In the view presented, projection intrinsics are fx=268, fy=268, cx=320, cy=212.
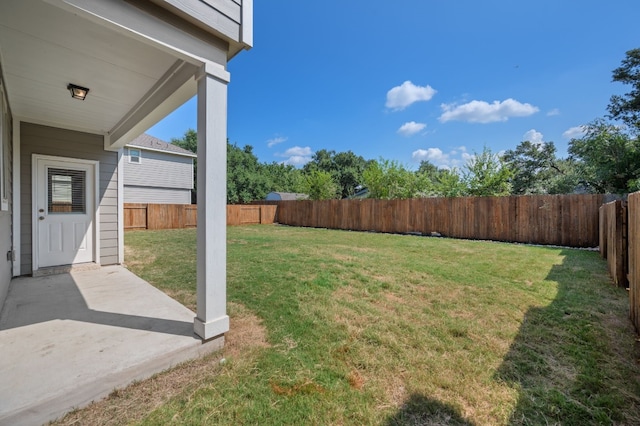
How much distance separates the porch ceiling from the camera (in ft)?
6.46

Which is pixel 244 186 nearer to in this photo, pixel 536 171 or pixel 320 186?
pixel 320 186

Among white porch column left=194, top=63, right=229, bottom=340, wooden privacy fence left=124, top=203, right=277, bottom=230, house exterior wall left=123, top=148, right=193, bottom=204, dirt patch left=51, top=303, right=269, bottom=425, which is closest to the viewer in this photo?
dirt patch left=51, top=303, right=269, bottom=425

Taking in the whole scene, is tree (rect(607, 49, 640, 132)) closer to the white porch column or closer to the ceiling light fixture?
the white porch column

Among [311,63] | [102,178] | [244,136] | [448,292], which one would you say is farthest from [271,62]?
[244,136]

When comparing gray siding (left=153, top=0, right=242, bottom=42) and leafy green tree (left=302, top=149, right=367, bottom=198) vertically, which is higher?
leafy green tree (left=302, top=149, right=367, bottom=198)

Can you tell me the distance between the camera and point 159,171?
1689cm

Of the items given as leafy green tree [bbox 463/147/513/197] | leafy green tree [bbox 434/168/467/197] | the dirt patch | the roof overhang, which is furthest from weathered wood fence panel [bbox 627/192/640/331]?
leafy green tree [bbox 434/168/467/197]

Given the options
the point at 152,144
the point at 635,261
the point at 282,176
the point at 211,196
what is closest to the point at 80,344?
the point at 211,196

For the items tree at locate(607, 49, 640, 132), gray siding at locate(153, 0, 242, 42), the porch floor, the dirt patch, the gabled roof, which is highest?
tree at locate(607, 49, 640, 132)

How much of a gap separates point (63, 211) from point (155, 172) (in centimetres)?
1366

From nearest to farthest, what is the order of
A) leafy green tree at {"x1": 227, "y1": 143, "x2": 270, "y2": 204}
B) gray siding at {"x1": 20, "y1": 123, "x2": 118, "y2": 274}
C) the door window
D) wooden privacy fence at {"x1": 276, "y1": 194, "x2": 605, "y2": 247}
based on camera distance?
gray siding at {"x1": 20, "y1": 123, "x2": 118, "y2": 274} → the door window → wooden privacy fence at {"x1": 276, "y1": 194, "x2": 605, "y2": 247} → leafy green tree at {"x1": 227, "y1": 143, "x2": 270, "y2": 204}

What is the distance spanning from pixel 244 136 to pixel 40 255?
35787 mm

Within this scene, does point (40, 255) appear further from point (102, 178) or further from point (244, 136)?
point (244, 136)

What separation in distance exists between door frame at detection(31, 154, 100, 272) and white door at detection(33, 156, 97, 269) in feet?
0.04
